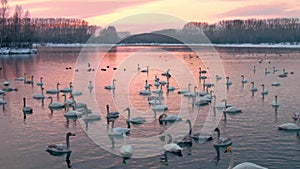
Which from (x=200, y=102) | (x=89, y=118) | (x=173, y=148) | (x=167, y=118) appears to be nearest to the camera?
(x=173, y=148)

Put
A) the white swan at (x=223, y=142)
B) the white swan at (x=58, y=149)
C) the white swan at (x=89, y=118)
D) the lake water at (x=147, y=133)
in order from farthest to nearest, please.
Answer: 1. the white swan at (x=89, y=118)
2. the white swan at (x=223, y=142)
3. the white swan at (x=58, y=149)
4. the lake water at (x=147, y=133)

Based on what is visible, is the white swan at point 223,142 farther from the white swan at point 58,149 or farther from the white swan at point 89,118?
the white swan at point 89,118

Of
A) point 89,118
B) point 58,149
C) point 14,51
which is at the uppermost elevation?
point 14,51

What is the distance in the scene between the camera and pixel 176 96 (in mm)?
25234

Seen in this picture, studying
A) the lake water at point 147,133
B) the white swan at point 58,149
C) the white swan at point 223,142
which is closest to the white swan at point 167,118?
the lake water at point 147,133

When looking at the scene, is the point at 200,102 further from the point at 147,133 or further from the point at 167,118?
the point at 147,133

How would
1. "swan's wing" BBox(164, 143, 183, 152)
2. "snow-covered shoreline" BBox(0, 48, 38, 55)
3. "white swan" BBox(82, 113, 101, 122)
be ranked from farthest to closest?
1. "snow-covered shoreline" BBox(0, 48, 38, 55)
2. "white swan" BBox(82, 113, 101, 122)
3. "swan's wing" BBox(164, 143, 183, 152)

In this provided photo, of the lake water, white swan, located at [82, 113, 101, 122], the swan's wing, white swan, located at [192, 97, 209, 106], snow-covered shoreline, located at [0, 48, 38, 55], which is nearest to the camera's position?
the lake water

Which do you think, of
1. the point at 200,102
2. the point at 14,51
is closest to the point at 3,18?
the point at 14,51

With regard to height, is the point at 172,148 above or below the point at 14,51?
below

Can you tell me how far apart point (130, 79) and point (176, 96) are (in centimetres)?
1062

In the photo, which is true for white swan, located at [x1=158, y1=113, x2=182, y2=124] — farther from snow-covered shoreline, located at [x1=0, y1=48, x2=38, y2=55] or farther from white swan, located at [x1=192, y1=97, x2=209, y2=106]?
snow-covered shoreline, located at [x1=0, y1=48, x2=38, y2=55]

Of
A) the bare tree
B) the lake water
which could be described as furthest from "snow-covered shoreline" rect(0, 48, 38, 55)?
the lake water

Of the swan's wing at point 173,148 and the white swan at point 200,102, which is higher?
the white swan at point 200,102
